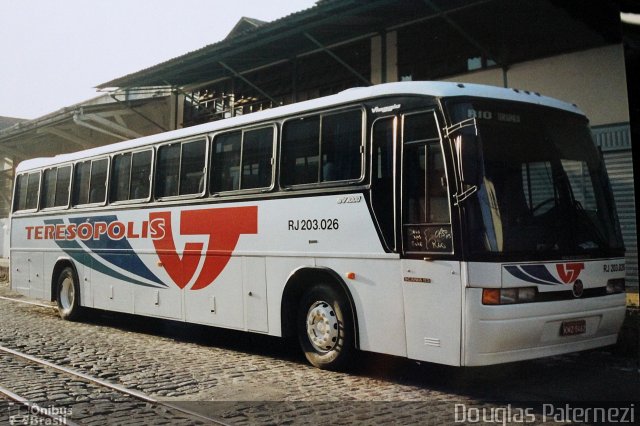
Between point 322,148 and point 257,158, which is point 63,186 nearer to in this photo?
point 257,158

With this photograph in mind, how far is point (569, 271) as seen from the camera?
634 cm

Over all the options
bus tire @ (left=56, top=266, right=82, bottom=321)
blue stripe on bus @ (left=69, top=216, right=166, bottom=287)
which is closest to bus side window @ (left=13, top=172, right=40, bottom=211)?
bus tire @ (left=56, top=266, right=82, bottom=321)

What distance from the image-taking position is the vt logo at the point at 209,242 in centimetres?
866

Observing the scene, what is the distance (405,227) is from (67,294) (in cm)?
861

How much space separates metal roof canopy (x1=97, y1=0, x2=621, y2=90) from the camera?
12.9 metres

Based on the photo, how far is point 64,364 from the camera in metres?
7.93

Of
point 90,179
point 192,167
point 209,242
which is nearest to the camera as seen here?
point 209,242

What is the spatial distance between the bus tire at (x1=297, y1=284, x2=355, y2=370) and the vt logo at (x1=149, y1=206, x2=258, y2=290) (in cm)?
129

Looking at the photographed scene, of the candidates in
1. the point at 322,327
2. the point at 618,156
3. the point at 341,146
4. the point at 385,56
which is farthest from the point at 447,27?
the point at 322,327

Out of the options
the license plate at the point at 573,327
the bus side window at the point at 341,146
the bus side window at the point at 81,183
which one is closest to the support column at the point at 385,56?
the bus side window at the point at 81,183

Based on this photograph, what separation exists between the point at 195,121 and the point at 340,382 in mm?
Result: 18759

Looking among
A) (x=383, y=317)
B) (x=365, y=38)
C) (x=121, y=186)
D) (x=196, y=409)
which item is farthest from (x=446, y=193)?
(x=365, y=38)

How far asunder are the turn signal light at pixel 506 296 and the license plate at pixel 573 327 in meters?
0.52

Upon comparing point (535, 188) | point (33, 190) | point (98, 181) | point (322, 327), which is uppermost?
point (33, 190)
